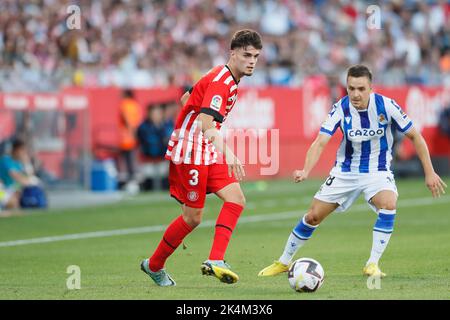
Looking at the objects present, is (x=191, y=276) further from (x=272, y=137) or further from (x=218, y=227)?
(x=272, y=137)

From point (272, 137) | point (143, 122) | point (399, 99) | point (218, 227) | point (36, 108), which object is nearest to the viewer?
point (218, 227)

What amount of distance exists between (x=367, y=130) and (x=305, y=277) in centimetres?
214

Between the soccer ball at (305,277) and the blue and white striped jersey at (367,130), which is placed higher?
the blue and white striped jersey at (367,130)

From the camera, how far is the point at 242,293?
9.43m

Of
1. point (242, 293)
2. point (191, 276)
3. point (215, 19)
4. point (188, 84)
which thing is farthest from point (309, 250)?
point (215, 19)

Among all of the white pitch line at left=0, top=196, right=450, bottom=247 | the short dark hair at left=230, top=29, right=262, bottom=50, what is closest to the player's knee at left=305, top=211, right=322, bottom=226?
the short dark hair at left=230, top=29, right=262, bottom=50

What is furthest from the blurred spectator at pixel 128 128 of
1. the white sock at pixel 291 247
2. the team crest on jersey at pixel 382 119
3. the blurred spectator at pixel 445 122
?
the team crest on jersey at pixel 382 119

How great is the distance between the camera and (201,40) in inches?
1111

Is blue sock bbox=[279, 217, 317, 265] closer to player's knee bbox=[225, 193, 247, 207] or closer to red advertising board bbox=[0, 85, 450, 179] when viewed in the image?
player's knee bbox=[225, 193, 247, 207]

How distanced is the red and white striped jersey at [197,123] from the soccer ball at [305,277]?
1.38m

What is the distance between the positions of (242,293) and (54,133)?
15179 mm

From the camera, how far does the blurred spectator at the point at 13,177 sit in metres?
20.4

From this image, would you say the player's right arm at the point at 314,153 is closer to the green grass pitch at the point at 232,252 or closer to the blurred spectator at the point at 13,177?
the green grass pitch at the point at 232,252

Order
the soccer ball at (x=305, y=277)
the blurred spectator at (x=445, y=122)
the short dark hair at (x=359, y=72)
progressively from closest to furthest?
the soccer ball at (x=305, y=277), the short dark hair at (x=359, y=72), the blurred spectator at (x=445, y=122)
